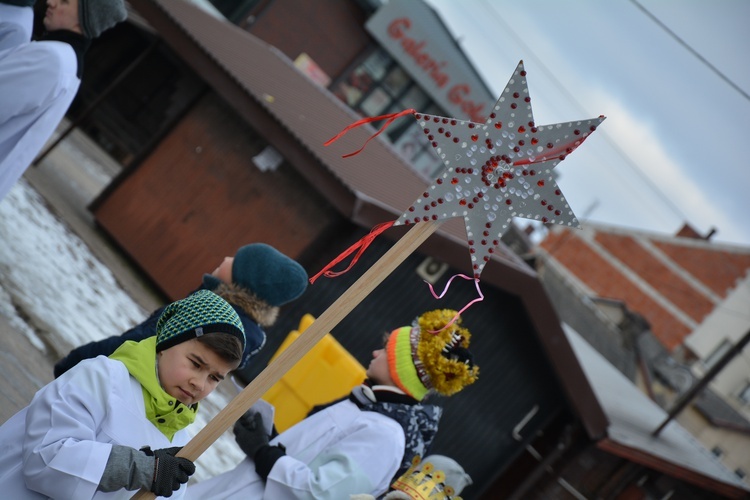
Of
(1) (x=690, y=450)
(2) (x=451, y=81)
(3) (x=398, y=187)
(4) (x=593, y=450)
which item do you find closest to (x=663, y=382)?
(2) (x=451, y=81)

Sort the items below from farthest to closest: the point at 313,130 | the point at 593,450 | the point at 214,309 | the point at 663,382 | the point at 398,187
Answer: the point at 663,382
the point at 593,450
the point at 398,187
the point at 313,130
the point at 214,309

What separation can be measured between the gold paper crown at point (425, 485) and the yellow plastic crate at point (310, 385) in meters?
4.33

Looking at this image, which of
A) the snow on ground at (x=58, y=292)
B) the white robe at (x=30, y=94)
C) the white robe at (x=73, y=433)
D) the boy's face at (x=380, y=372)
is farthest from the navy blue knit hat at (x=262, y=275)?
the snow on ground at (x=58, y=292)

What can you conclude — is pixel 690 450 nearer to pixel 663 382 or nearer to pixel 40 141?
pixel 40 141

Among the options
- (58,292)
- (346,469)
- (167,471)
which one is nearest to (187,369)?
(167,471)

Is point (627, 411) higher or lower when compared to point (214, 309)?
higher

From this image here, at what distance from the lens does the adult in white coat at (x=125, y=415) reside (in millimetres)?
2867

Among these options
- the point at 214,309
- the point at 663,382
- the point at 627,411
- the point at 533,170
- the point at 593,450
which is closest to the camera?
the point at 214,309

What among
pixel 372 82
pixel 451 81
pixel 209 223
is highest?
pixel 451 81

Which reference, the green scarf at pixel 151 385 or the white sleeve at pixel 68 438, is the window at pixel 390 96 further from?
the white sleeve at pixel 68 438

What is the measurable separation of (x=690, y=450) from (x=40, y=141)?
15759 millimetres

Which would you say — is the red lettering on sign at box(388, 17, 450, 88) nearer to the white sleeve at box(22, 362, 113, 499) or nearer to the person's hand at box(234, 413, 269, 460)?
the person's hand at box(234, 413, 269, 460)

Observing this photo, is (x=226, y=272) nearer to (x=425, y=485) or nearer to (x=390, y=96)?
(x=425, y=485)

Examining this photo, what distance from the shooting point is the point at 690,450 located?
58.8 ft
